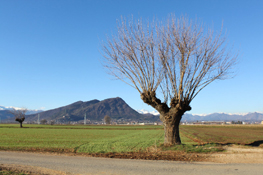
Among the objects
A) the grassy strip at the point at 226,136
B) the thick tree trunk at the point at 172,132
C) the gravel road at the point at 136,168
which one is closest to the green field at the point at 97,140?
the grassy strip at the point at 226,136

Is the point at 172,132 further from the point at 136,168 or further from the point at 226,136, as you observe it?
the point at 226,136

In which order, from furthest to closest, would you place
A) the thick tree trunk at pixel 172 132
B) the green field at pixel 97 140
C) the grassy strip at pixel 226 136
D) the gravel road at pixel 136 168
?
the grassy strip at pixel 226 136
the green field at pixel 97 140
the thick tree trunk at pixel 172 132
the gravel road at pixel 136 168

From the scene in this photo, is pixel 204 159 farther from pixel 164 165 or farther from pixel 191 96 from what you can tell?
pixel 191 96

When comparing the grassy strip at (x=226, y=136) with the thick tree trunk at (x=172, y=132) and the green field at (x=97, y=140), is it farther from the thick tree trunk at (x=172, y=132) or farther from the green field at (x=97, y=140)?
the thick tree trunk at (x=172, y=132)

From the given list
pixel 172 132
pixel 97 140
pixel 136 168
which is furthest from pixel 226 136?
pixel 136 168

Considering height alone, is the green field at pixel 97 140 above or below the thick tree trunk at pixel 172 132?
below

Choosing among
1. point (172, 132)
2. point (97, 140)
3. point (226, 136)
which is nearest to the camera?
point (172, 132)

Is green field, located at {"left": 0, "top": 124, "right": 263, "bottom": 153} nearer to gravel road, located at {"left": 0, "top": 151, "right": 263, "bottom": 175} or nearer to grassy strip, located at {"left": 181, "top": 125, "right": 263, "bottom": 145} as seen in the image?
grassy strip, located at {"left": 181, "top": 125, "right": 263, "bottom": 145}

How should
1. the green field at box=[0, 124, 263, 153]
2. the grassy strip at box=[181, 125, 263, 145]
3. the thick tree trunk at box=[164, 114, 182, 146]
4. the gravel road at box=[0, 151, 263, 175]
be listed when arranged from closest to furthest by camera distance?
the gravel road at box=[0, 151, 263, 175]
the thick tree trunk at box=[164, 114, 182, 146]
the green field at box=[0, 124, 263, 153]
the grassy strip at box=[181, 125, 263, 145]

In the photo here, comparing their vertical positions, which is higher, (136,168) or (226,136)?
(136,168)

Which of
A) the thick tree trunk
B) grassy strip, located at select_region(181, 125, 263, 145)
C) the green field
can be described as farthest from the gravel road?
grassy strip, located at select_region(181, 125, 263, 145)

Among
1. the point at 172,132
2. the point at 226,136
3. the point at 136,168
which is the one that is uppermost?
the point at 172,132

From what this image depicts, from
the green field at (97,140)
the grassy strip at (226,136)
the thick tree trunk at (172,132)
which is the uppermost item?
the thick tree trunk at (172,132)

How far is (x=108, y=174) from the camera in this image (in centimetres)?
1002
